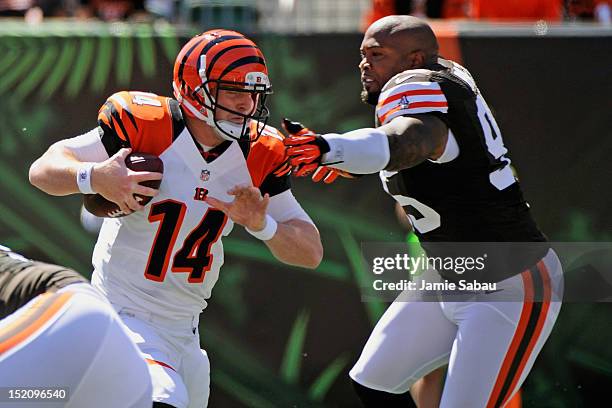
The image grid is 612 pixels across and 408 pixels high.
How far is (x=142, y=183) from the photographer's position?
357cm

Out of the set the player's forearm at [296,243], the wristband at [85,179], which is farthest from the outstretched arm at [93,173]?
the player's forearm at [296,243]

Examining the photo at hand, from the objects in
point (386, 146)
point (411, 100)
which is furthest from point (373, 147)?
point (411, 100)

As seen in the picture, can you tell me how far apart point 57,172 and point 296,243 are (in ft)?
2.88

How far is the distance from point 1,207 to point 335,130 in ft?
5.49

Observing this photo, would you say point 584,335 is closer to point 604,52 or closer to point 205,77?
point 604,52

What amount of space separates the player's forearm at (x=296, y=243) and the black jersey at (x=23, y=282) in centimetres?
107

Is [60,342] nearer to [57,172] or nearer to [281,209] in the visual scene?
[57,172]

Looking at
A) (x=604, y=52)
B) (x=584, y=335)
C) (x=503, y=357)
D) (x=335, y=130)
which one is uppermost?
(x=604, y=52)

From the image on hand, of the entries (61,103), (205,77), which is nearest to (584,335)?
(205,77)

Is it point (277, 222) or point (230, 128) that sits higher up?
point (230, 128)

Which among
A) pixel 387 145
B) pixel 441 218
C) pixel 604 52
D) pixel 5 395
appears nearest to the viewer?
pixel 5 395

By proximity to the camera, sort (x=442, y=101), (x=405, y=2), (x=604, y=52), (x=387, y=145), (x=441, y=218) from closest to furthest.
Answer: (x=387, y=145) < (x=442, y=101) < (x=441, y=218) < (x=604, y=52) < (x=405, y=2)

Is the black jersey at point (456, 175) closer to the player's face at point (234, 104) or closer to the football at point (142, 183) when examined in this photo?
the player's face at point (234, 104)

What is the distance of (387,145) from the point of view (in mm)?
3428
